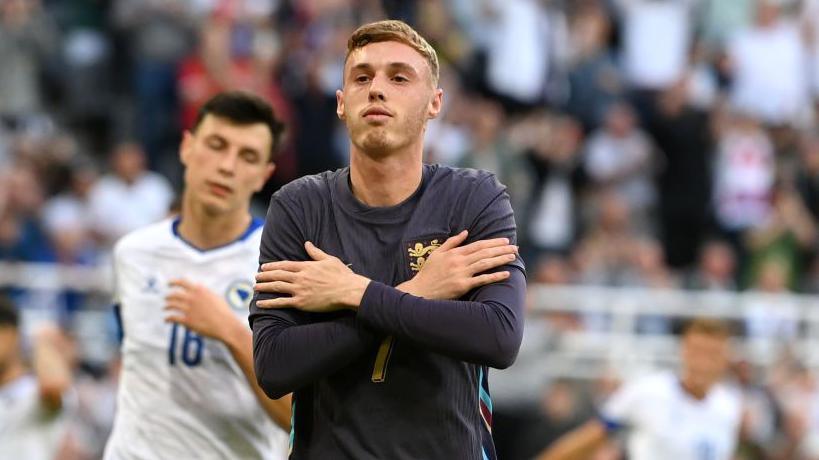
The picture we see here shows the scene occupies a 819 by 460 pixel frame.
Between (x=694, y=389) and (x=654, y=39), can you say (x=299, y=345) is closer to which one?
(x=694, y=389)

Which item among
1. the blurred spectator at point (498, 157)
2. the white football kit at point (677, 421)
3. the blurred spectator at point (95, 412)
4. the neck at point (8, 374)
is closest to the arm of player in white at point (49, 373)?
the neck at point (8, 374)

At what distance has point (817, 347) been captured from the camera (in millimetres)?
15898

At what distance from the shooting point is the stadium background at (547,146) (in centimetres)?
1570

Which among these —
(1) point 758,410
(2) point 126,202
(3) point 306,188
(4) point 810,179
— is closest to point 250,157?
(3) point 306,188

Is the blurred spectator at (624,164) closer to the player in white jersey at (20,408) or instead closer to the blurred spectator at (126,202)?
the blurred spectator at (126,202)

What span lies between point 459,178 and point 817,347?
11.3 metres

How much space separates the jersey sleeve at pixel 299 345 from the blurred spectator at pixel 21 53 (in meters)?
13.5

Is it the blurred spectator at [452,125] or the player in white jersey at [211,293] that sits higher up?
the blurred spectator at [452,125]

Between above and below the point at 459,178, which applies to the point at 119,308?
below

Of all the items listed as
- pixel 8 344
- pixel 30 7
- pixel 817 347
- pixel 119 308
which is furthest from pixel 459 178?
pixel 30 7

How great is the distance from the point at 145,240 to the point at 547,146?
11.2 metres

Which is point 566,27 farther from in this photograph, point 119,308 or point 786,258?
point 119,308

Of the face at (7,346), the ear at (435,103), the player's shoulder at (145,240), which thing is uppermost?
the ear at (435,103)

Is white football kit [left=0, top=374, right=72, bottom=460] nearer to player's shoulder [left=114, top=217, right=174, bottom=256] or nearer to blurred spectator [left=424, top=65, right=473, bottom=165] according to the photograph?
player's shoulder [left=114, top=217, right=174, bottom=256]
